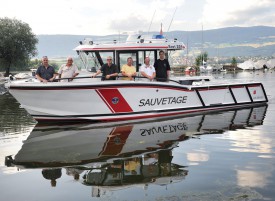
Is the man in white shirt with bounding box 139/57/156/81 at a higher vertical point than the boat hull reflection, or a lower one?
higher

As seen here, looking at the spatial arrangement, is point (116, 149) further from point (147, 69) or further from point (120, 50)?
point (120, 50)

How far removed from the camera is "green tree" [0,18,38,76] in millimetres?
50188

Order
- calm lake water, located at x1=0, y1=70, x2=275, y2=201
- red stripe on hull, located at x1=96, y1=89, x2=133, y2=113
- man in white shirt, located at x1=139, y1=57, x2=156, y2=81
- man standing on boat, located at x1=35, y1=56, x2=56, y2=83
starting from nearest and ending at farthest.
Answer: calm lake water, located at x1=0, y1=70, x2=275, y2=201 < red stripe on hull, located at x1=96, y1=89, x2=133, y2=113 < man standing on boat, located at x1=35, y1=56, x2=56, y2=83 < man in white shirt, located at x1=139, y1=57, x2=156, y2=81

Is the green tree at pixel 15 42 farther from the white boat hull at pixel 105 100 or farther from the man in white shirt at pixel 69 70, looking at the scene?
the white boat hull at pixel 105 100

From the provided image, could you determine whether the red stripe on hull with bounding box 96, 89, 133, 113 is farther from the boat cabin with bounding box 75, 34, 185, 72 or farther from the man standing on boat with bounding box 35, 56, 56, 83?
the boat cabin with bounding box 75, 34, 185, 72

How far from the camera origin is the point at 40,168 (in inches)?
254

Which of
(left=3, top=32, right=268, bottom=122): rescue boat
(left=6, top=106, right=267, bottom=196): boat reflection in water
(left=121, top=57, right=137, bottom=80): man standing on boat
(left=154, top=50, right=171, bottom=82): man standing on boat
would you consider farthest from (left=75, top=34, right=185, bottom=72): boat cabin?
(left=6, top=106, right=267, bottom=196): boat reflection in water

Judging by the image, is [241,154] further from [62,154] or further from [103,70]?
[103,70]

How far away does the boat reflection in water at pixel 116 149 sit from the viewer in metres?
5.91

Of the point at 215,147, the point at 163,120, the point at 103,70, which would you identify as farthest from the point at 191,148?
the point at 103,70

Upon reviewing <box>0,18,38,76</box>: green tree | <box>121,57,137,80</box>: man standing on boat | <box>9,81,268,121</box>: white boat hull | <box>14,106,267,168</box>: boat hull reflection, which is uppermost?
<box>0,18,38,76</box>: green tree

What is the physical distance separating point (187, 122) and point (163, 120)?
878 millimetres

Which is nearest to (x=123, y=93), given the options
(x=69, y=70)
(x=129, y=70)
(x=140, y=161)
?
(x=129, y=70)

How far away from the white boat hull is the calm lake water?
50cm
